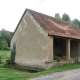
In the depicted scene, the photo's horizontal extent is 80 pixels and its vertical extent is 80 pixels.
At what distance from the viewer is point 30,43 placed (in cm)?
1952

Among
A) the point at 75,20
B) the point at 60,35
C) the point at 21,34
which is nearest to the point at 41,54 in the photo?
the point at 60,35

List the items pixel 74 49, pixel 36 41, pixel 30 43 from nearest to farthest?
pixel 36 41 → pixel 30 43 → pixel 74 49

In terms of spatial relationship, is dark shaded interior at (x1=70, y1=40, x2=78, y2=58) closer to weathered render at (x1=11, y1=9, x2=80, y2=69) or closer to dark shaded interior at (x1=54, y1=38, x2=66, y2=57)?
dark shaded interior at (x1=54, y1=38, x2=66, y2=57)

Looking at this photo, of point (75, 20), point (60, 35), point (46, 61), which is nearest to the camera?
point (46, 61)

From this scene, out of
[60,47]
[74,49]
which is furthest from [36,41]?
[74,49]

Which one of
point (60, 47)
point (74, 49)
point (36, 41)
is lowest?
point (74, 49)

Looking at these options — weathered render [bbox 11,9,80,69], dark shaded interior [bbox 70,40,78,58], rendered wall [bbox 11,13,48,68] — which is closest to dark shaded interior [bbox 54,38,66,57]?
dark shaded interior [bbox 70,40,78,58]

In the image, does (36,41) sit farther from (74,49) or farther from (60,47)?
(74,49)

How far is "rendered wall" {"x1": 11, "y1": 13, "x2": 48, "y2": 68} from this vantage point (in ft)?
58.8

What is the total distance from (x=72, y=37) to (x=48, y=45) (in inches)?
158

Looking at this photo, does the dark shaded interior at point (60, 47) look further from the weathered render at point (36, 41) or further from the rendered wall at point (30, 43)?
the rendered wall at point (30, 43)

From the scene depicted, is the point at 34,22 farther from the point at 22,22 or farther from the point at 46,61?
the point at 46,61

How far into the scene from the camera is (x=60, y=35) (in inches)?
723

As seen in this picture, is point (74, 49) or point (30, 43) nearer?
point (30, 43)
